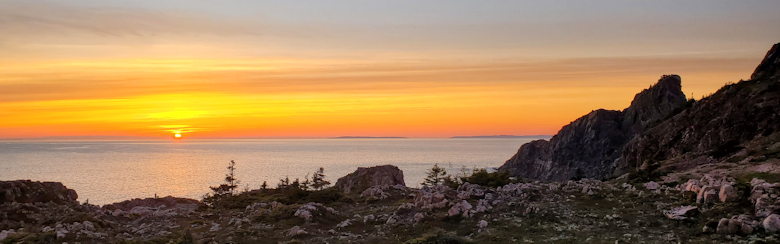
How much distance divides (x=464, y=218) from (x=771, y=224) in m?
10.6

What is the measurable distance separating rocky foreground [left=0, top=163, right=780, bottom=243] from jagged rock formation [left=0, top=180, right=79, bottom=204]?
8 cm

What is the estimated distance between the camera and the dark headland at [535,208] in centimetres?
1752

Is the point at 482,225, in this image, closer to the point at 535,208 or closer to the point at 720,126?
the point at 535,208

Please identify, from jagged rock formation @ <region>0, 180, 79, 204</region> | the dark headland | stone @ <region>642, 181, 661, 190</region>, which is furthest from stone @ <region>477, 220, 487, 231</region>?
jagged rock formation @ <region>0, 180, 79, 204</region>

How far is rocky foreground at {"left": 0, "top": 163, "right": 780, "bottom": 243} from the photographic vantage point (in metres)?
17.0

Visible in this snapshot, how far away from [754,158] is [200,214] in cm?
2782

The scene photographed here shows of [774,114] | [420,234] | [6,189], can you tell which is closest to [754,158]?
[774,114]

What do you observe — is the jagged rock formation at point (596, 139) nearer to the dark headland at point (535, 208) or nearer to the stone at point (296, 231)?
the dark headland at point (535, 208)

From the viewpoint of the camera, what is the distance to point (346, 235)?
2062 cm

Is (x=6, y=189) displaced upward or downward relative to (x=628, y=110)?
A: downward

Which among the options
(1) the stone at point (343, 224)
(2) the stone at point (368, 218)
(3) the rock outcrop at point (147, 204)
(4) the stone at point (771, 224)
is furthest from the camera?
(3) the rock outcrop at point (147, 204)

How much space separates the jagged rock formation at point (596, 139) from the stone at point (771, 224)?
8247 centimetres

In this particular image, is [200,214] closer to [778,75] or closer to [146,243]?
[146,243]

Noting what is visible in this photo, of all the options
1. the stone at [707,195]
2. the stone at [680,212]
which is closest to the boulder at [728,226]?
the stone at [680,212]
